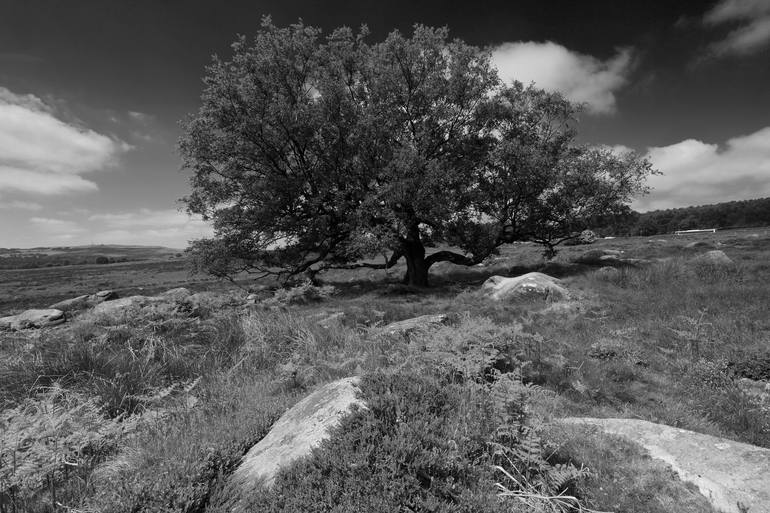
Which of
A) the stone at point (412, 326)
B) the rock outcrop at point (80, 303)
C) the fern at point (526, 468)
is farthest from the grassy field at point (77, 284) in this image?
the fern at point (526, 468)

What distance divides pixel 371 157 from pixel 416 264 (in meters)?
7.70

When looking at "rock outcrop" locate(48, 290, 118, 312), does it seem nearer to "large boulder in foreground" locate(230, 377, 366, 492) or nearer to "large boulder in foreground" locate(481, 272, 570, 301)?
"large boulder in foreground" locate(230, 377, 366, 492)

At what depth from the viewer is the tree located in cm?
2031

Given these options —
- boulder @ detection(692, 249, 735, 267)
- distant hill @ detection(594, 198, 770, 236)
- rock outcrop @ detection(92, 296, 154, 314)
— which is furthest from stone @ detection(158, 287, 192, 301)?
distant hill @ detection(594, 198, 770, 236)

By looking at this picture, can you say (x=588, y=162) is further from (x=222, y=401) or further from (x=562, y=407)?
(x=222, y=401)

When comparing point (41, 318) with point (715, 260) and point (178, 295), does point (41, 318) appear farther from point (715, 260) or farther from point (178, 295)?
point (715, 260)

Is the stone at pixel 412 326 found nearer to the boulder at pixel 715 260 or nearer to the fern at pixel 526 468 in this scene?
the fern at pixel 526 468

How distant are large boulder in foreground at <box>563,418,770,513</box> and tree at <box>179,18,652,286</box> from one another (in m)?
15.3

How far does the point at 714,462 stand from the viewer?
4000 mm

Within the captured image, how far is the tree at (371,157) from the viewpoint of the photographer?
20.3 m

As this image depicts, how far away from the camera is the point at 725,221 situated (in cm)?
11175

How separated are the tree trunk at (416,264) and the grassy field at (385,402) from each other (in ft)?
33.6

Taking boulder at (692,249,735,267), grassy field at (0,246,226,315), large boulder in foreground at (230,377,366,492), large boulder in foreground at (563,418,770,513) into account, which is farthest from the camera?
grassy field at (0,246,226,315)

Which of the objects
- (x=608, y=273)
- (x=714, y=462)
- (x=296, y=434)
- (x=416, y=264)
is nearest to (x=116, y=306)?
(x=296, y=434)
